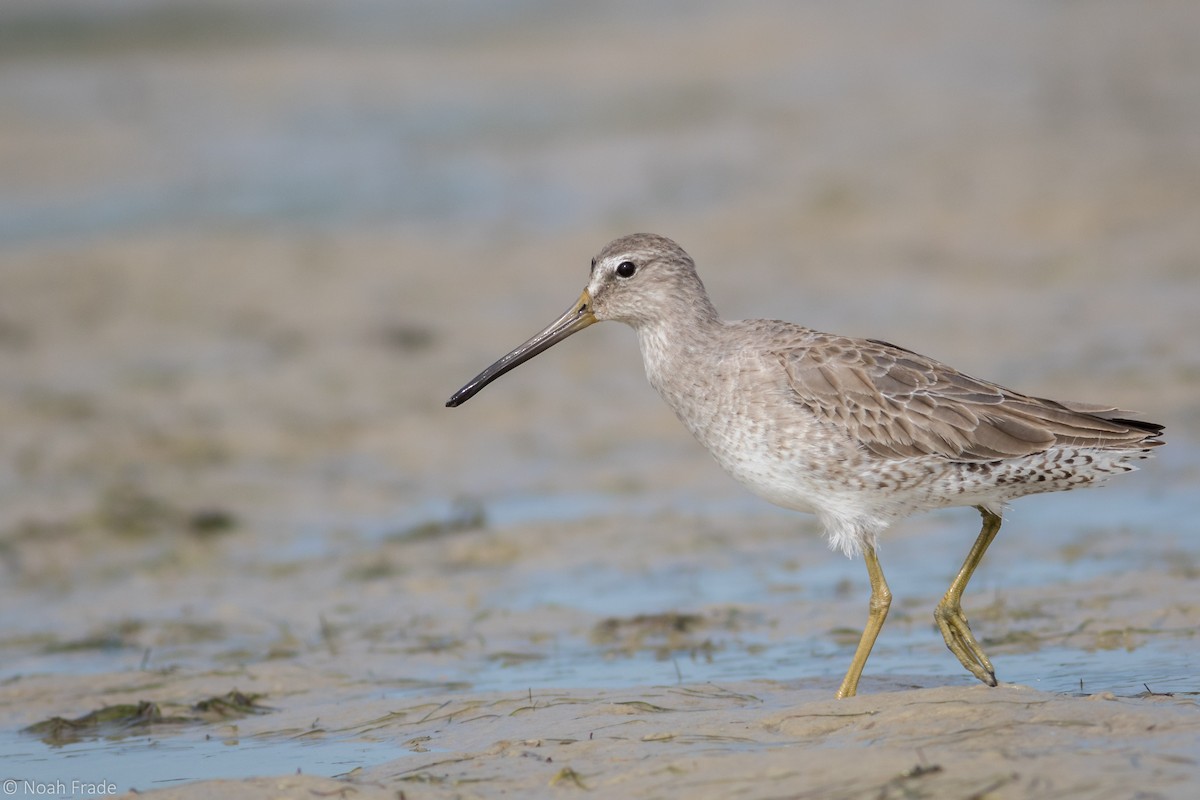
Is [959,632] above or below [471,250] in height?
below

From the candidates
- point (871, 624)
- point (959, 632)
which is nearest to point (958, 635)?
point (959, 632)

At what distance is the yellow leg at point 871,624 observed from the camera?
5574mm

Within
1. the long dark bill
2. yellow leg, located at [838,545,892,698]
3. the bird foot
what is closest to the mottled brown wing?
yellow leg, located at [838,545,892,698]

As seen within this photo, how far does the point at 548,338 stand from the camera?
6688mm

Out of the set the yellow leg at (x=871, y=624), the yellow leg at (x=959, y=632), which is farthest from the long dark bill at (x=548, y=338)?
the yellow leg at (x=959, y=632)

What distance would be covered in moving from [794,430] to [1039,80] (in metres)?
11.3

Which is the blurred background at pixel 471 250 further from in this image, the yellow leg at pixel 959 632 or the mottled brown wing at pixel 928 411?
the mottled brown wing at pixel 928 411

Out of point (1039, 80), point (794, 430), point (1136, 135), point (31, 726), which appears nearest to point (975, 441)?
point (794, 430)

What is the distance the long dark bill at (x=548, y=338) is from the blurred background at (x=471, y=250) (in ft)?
4.43

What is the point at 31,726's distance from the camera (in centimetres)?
620

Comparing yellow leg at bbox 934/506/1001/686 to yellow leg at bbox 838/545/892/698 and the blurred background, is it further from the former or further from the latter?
the blurred background

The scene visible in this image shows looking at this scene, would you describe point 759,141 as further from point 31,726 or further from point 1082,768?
point 1082,768

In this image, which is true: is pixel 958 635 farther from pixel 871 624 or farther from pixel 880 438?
pixel 880 438

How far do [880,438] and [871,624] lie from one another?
2.11 feet
